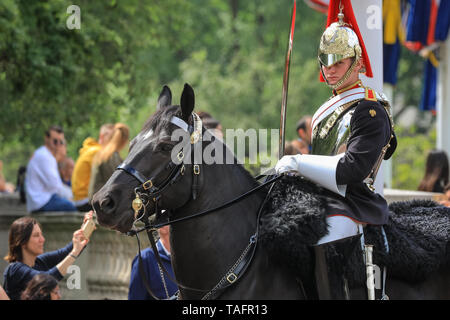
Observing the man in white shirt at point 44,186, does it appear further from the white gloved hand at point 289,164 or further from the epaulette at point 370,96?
the epaulette at point 370,96

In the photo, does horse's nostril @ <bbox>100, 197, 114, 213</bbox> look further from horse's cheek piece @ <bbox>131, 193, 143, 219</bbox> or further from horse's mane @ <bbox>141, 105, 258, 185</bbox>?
horse's mane @ <bbox>141, 105, 258, 185</bbox>

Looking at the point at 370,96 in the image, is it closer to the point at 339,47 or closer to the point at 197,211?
the point at 339,47

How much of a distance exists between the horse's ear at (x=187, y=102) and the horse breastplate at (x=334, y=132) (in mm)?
947

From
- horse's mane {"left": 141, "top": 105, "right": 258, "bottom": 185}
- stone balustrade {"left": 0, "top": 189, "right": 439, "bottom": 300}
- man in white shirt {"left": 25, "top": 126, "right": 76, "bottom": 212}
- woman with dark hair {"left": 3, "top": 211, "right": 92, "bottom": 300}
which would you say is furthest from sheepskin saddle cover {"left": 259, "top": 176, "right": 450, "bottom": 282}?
man in white shirt {"left": 25, "top": 126, "right": 76, "bottom": 212}

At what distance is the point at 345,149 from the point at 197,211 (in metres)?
1.06

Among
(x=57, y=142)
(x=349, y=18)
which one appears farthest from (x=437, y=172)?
(x=349, y=18)

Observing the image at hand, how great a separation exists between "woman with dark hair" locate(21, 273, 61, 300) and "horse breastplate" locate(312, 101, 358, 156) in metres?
3.04

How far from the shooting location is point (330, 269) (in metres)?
4.95

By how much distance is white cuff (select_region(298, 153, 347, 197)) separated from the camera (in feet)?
16.4

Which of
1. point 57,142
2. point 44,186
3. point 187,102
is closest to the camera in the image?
point 187,102

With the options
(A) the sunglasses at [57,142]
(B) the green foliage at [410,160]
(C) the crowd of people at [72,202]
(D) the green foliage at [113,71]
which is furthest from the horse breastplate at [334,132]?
(B) the green foliage at [410,160]

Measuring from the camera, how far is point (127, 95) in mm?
17656

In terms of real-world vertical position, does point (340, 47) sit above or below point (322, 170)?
above
